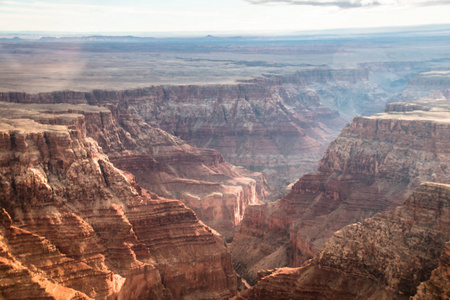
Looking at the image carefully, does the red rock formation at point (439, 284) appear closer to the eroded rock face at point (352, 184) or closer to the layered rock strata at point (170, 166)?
the eroded rock face at point (352, 184)

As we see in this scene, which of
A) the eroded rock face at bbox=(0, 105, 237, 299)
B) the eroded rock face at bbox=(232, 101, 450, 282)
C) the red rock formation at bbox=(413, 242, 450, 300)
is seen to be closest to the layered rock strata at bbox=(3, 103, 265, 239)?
the eroded rock face at bbox=(232, 101, 450, 282)

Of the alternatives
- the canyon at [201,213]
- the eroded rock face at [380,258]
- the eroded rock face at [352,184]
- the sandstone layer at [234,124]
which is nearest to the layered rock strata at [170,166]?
the canyon at [201,213]

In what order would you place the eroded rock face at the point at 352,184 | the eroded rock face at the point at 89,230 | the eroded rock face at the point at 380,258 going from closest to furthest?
the eroded rock face at the point at 380,258, the eroded rock face at the point at 89,230, the eroded rock face at the point at 352,184

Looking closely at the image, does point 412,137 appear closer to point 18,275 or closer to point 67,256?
point 67,256

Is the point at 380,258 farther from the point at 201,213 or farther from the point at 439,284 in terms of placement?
the point at 201,213

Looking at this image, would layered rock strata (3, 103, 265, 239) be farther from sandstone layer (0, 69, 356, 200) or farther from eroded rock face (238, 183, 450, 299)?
eroded rock face (238, 183, 450, 299)

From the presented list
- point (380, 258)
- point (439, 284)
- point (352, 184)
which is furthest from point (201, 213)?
point (439, 284)
